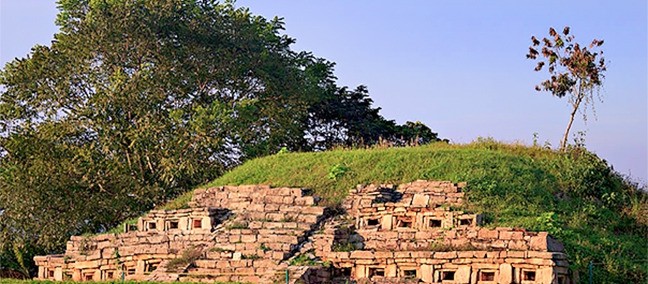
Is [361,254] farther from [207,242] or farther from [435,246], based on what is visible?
[207,242]

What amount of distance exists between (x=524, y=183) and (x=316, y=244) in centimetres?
469

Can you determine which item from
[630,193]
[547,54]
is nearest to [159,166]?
[547,54]

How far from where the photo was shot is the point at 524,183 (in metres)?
19.5

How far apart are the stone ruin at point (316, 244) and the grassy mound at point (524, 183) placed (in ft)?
1.87

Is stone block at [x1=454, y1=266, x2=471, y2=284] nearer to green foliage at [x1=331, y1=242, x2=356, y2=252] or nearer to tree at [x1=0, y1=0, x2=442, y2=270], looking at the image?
green foliage at [x1=331, y1=242, x2=356, y2=252]

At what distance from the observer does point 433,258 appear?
16438 mm

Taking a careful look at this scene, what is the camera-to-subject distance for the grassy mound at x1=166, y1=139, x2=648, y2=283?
17250 millimetres

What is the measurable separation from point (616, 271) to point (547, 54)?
29.9 feet

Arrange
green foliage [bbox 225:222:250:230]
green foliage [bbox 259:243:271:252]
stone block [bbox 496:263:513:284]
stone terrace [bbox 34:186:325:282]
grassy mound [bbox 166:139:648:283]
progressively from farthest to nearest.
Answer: green foliage [bbox 225:222:250:230]
green foliage [bbox 259:243:271:252]
stone terrace [bbox 34:186:325:282]
grassy mound [bbox 166:139:648:283]
stone block [bbox 496:263:513:284]

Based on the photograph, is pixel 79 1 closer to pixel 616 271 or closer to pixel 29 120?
pixel 29 120

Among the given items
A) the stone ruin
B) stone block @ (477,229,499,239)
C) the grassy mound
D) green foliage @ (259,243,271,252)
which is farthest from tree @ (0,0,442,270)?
stone block @ (477,229,499,239)

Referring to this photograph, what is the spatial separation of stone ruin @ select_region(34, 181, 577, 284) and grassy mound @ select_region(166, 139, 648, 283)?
57 cm

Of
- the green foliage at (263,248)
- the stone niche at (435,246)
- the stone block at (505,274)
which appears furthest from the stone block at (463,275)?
the green foliage at (263,248)

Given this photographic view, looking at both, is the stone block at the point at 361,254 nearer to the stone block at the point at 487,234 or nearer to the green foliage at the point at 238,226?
the stone block at the point at 487,234
